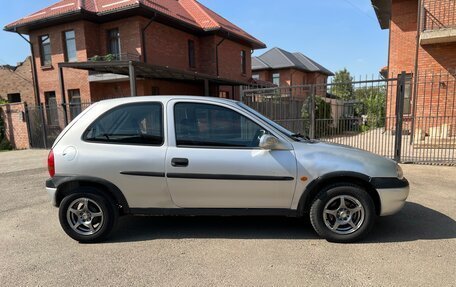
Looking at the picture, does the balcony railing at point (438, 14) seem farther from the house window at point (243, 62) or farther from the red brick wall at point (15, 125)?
the red brick wall at point (15, 125)

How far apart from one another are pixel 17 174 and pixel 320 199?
28.3 ft

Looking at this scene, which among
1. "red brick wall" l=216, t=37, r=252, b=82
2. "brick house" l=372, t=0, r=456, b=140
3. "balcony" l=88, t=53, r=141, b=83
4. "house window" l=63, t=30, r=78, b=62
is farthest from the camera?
"red brick wall" l=216, t=37, r=252, b=82

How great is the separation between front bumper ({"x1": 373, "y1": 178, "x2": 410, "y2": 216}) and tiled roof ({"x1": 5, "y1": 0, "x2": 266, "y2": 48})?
14.9 meters

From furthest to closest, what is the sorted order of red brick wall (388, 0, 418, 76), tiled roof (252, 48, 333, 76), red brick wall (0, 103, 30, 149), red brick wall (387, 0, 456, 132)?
tiled roof (252, 48, 333, 76) < red brick wall (0, 103, 30, 149) < red brick wall (388, 0, 418, 76) < red brick wall (387, 0, 456, 132)

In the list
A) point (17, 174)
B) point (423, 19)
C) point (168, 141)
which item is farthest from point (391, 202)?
point (423, 19)

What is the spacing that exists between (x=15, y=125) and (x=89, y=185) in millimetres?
15570

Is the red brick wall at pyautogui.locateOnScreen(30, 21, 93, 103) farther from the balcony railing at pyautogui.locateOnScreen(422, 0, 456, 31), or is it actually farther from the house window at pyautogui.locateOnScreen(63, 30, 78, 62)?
the balcony railing at pyautogui.locateOnScreen(422, 0, 456, 31)

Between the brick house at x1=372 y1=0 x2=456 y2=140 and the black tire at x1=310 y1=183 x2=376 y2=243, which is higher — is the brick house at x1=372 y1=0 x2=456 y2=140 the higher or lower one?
the higher one

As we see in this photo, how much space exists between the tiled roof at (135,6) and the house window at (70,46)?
1166 millimetres

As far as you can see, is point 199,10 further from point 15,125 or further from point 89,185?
point 89,185

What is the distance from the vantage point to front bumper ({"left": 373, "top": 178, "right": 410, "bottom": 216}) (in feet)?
12.2

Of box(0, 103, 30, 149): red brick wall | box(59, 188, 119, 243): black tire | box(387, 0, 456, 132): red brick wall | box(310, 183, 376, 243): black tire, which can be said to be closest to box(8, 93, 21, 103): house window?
box(0, 103, 30, 149): red brick wall

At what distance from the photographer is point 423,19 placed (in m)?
11.7

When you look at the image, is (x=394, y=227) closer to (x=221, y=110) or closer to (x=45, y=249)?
(x=221, y=110)
